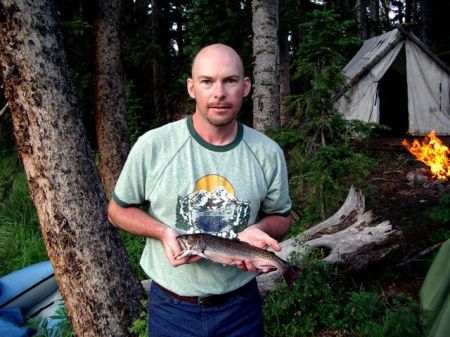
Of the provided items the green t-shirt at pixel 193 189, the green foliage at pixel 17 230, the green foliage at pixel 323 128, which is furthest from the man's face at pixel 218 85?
the green foliage at pixel 17 230

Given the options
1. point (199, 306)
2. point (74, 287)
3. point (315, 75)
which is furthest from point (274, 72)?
point (199, 306)

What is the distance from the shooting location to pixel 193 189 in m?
2.34

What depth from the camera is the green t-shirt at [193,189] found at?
2346 mm

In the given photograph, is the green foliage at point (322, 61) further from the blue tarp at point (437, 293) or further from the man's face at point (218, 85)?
the blue tarp at point (437, 293)

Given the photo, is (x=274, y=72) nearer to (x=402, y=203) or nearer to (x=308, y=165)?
(x=308, y=165)

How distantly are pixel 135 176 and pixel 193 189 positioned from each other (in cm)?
33

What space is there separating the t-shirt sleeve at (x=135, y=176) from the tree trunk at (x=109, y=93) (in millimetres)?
6219

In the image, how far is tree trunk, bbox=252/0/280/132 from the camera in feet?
26.0

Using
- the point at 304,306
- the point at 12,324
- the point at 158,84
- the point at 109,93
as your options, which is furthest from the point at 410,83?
the point at 12,324

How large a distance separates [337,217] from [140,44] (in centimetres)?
894

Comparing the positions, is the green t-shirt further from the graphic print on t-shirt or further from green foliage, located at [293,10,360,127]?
green foliage, located at [293,10,360,127]

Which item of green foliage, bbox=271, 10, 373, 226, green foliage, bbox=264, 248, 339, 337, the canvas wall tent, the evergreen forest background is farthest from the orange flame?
green foliage, bbox=264, 248, 339, 337

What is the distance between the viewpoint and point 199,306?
241cm

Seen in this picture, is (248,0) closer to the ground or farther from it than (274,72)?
A: farther from it
